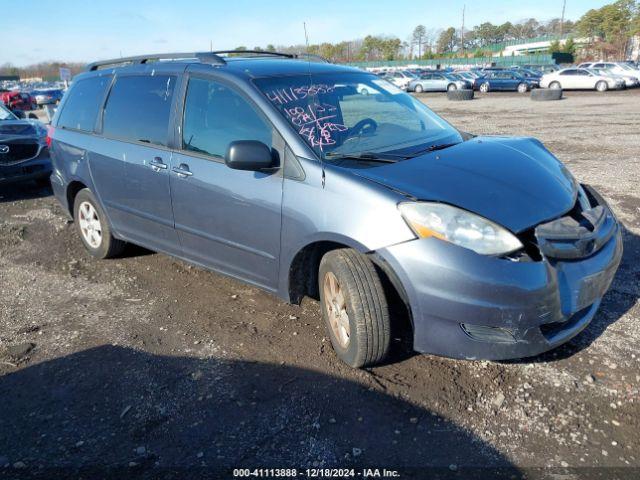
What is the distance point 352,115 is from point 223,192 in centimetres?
109

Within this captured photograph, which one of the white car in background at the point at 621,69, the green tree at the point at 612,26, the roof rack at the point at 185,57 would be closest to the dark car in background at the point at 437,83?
the white car in background at the point at 621,69

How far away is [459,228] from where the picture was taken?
8.91ft

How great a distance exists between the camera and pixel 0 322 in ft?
13.5

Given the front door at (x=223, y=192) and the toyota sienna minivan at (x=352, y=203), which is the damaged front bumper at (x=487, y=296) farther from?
the front door at (x=223, y=192)

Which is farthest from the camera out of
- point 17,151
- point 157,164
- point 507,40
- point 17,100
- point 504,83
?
point 507,40

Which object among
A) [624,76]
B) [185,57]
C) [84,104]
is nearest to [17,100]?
[84,104]

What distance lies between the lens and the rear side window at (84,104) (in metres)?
4.90

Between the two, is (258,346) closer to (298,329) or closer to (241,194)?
(298,329)

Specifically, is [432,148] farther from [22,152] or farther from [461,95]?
[461,95]

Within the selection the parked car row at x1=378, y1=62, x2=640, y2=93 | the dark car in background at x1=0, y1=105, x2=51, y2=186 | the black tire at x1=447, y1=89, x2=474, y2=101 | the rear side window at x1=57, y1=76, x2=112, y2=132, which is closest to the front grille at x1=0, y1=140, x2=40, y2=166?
the dark car in background at x1=0, y1=105, x2=51, y2=186

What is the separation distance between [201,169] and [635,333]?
314 centimetres

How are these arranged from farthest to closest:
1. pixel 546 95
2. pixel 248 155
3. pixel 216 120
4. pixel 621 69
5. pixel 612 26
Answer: pixel 612 26, pixel 621 69, pixel 546 95, pixel 216 120, pixel 248 155

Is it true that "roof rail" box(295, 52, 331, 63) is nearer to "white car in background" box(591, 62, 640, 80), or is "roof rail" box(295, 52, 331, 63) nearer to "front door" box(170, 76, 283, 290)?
"front door" box(170, 76, 283, 290)

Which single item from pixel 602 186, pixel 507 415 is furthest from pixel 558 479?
pixel 602 186
